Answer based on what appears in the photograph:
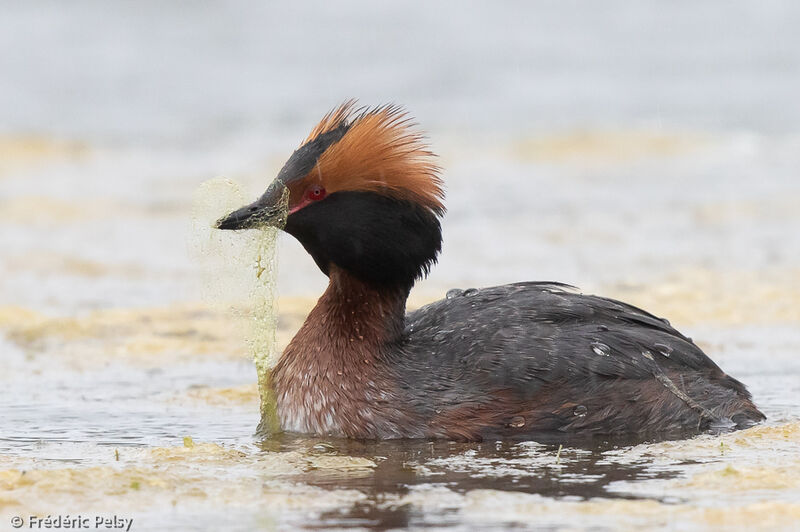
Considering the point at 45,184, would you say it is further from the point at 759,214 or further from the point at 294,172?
the point at 294,172

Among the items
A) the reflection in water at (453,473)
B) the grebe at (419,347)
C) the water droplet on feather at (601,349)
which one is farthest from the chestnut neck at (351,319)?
the water droplet on feather at (601,349)

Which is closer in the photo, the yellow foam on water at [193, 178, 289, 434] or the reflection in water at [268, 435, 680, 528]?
the reflection in water at [268, 435, 680, 528]

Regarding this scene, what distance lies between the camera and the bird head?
759cm

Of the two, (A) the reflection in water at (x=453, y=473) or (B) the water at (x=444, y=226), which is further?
(B) the water at (x=444, y=226)

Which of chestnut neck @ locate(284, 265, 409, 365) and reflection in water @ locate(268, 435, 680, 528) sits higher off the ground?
chestnut neck @ locate(284, 265, 409, 365)

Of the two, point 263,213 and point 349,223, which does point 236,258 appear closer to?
point 263,213

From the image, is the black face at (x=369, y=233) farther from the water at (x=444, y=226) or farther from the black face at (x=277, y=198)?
the water at (x=444, y=226)

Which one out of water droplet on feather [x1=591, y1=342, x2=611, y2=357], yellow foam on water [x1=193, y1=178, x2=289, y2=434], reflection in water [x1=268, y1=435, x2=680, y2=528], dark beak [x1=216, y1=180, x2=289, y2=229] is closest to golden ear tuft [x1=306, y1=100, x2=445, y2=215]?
dark beak [x1=216, y1=180, x2=289, y2=229]

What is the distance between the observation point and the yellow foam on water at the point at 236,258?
766 centimetres

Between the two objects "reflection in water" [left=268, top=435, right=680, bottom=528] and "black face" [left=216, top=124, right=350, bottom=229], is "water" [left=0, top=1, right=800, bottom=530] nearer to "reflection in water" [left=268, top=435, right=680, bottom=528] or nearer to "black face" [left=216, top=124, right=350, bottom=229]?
"reflection in water" [left=268, top=435, right=680, bottom=528]

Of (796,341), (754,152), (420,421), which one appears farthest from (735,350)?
(754,152)

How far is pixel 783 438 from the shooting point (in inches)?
285

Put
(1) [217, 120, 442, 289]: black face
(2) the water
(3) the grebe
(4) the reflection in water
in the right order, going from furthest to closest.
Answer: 1. (1) [217, 120, 442, 289]: black face
2. (3) the grebe
3. (2) the water
4. (4) the reflection in water

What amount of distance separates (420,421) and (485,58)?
22727 millimetres
